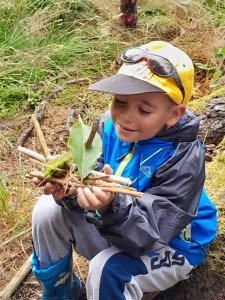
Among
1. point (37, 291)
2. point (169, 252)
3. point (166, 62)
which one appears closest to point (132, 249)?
point (169, 252)

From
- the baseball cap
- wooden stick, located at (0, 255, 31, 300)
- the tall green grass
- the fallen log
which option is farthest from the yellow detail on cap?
the tall green grass

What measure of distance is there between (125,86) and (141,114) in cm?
12

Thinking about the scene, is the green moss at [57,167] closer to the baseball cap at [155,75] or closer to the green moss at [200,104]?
the baseball cap at [155,75]

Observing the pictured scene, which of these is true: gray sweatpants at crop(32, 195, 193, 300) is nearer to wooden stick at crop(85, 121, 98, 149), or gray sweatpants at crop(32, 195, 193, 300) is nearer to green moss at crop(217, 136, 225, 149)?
wooden stick at crop(85, 121, 98, 149)

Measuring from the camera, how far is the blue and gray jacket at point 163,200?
181cm

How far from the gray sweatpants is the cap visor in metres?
0.55

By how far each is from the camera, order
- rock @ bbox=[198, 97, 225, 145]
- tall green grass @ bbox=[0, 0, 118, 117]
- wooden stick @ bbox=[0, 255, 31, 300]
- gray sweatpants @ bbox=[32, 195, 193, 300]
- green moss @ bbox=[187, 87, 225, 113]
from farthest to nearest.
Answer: tall green grass @ bbox=[0, 0, 118, 117] → green moss @ bbox=[187, 87, 225, 113] → rock @ bbox=[198, 97, 225, 145] → wooden stick @ bbox=[0, 255, 31, 300] → gray sweatpants @ bbox=[32, 195, 193, 300]

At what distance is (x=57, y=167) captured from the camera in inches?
68.5

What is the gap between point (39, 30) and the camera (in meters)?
4.81

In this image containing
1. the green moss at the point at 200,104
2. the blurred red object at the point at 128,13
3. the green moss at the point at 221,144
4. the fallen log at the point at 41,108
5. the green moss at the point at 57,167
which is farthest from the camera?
the blurred red object at the point at 128,13

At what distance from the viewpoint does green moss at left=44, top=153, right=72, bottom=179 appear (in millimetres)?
1724

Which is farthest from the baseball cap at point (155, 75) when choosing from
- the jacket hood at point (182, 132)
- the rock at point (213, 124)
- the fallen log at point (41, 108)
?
the fallen log at point (41, 108)

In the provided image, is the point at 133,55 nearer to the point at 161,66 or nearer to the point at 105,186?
the point at 161,66

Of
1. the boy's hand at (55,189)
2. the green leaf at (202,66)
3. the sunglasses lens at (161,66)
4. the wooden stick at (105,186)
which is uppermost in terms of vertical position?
the sunglasses lens at (161,66)
